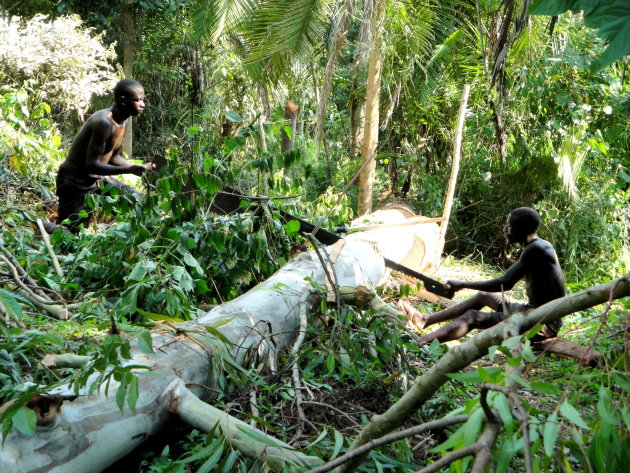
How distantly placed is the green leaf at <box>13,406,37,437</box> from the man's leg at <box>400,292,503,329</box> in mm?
4280

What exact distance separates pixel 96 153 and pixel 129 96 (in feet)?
2.01

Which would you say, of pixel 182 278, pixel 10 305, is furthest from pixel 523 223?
pixel 10 305

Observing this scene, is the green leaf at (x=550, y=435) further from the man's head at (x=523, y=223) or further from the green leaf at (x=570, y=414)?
the man's head at (x=523, y=223)

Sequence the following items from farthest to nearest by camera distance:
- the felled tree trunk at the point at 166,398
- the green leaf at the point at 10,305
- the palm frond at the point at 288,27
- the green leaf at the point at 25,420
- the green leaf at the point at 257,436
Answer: the palm frond at the point at 288,27
the green leaf at the point at 10,305
the green leaf at the point at 257,436
the felled tree trunk at the point at 166,398
the green leaf at the point at 25,420

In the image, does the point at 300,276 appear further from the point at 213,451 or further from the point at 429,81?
the point at 429,81

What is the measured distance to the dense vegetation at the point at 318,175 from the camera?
103 inches

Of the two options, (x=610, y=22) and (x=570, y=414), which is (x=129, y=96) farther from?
(x=570, y=414)

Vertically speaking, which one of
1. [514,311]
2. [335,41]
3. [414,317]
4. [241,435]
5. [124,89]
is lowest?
[414,317]

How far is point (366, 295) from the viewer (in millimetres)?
3789

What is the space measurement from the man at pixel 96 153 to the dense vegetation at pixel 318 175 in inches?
15.2

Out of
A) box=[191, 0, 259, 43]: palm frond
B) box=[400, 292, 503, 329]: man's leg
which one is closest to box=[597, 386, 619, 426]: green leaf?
box=[400, 292, 503, 329]: man's leg

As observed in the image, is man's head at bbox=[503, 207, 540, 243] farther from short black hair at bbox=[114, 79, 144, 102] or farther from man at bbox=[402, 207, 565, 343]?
short black hair at bbox=[114, 79, 144, 102]

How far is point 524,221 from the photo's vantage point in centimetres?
560

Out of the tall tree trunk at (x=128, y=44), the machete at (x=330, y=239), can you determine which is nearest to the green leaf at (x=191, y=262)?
the machete at (x=330, y=239)
